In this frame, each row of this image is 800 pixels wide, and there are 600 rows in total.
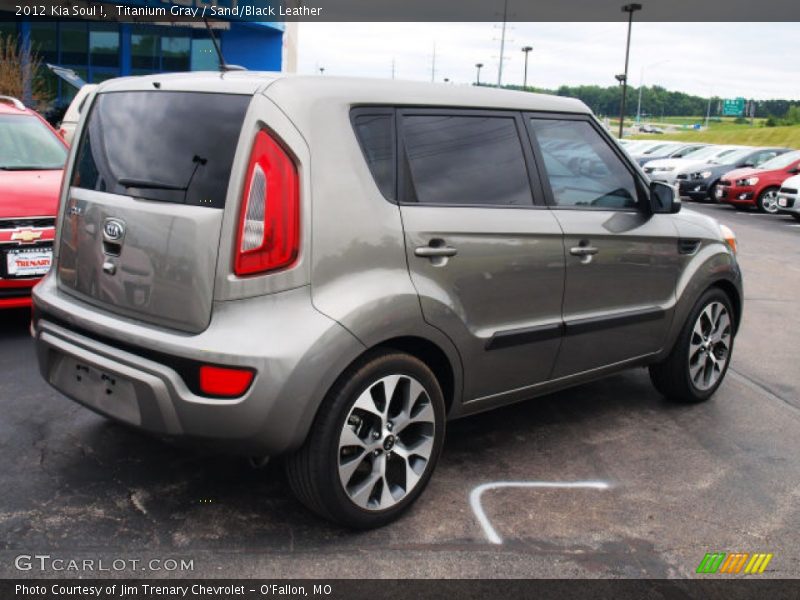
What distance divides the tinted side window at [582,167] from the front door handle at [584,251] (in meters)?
0.22

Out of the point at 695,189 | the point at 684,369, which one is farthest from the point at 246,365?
the point at 695,189

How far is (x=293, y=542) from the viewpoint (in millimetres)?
3127

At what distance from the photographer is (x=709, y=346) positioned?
4918 millimetres

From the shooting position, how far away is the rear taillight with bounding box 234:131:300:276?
288 centimetres

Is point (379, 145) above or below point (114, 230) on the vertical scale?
above

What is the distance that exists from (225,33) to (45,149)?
30032mm

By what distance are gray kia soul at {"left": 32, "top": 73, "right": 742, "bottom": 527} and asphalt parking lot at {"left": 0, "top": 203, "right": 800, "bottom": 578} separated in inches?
11.3

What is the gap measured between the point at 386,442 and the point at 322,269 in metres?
0.75

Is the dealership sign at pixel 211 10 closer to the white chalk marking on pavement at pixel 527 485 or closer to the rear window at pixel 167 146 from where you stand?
the rear window at pixel 167 146

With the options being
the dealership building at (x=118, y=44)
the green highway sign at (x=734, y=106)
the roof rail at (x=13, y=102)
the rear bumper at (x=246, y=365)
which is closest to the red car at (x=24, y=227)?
the roof rail at (x=13, y=102)

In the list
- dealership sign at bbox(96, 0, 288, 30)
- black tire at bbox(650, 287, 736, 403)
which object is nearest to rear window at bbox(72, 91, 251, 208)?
black tire at bbox(650, 287, 736, 403)

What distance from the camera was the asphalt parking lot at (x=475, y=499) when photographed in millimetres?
3037

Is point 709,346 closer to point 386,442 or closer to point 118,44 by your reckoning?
point 386,442

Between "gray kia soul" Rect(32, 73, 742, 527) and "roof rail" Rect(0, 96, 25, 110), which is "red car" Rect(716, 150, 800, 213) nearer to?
"roof rail" Rect(0, 96, 25, 110)
